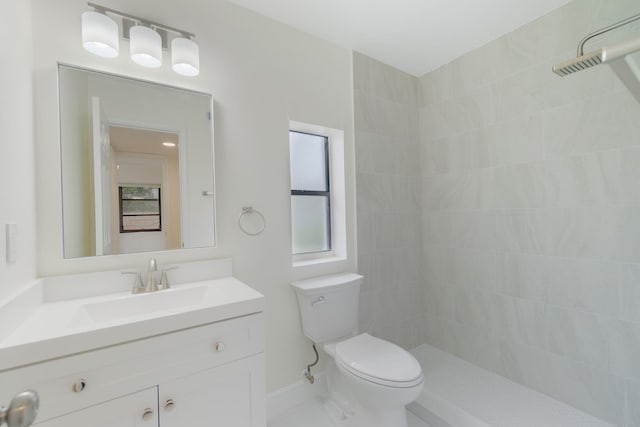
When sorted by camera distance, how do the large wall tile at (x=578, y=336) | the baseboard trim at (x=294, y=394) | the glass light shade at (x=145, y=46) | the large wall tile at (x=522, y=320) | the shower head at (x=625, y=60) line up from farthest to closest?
the large wall tile at (x=522, y=320) → the baseboard trim at (x=294, y=394) → the large wall tile at (x=578, y=336) → the glass light shade at (x=145, y=46) → the shower head at (x=625, y=60)

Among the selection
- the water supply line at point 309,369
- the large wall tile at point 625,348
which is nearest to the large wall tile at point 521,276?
the large wall tile at point 625,348

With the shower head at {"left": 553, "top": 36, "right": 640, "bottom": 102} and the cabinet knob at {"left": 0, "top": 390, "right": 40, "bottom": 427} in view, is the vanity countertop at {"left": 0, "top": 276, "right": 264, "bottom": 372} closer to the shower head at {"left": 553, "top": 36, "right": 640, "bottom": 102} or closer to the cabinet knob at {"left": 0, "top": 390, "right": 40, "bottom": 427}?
the cabinet knob at {"left": 0, "top": 390, "right": 40, "bottom": 427}

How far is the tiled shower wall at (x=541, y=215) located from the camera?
1.52 meters

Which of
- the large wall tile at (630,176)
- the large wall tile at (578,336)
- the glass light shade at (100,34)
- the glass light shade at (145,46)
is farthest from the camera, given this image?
the large wall tile at (578,336)

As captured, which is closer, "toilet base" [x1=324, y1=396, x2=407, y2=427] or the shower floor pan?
"toilet base" [x1=324, y1=396, x2=407, y2=427]

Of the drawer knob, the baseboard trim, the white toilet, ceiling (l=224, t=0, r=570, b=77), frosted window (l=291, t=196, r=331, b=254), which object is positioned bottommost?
the baseboard trim

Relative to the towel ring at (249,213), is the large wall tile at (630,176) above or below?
above

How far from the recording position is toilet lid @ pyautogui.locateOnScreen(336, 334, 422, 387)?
1.33m

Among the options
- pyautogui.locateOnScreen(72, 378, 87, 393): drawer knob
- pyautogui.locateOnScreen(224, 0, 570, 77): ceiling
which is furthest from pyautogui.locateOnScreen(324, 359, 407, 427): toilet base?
pyautogui.locateOnScreen(224, 0, 570, 77): ceiling

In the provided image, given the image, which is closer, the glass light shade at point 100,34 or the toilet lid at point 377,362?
the glass light shade at point 100,34

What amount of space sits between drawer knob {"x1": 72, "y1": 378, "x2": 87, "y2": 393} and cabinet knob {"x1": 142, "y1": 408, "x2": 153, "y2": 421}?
0.21m

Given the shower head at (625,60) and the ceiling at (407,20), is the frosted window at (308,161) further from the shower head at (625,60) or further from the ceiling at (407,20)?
the shower head at (625,60)

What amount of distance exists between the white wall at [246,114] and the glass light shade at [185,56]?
0.07 meters

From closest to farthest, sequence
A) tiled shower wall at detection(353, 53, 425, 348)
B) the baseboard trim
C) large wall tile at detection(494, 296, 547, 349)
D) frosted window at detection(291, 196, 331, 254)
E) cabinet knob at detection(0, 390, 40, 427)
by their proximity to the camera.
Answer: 1. cabinet knob at detection(0, 390, 40, 427)
2. the baseboard trim
3. large wall tile at detection(494, 296, 547, 349)
4. frosted window at detection(291, 196, 331, 254)
5. tiled shower wall at detection(353, 53, 425, 348)
